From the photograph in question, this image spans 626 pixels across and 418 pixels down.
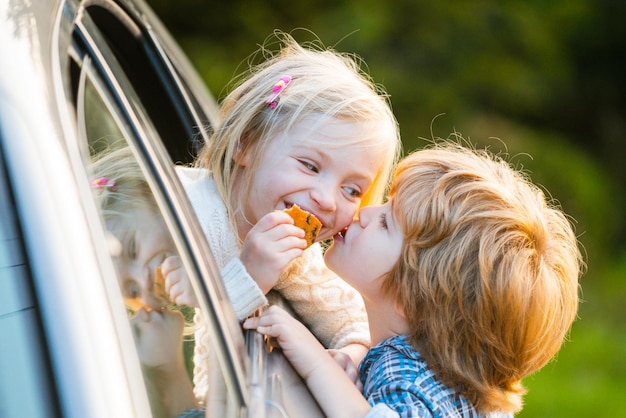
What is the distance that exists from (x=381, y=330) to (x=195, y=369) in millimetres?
883

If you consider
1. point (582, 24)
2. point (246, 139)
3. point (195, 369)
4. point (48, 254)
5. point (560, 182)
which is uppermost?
point (582, 24)

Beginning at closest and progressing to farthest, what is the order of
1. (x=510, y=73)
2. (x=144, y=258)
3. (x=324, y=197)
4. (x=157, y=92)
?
(x=144, y=258) < (x=324, y=197) < (x=157, y=92) < (x=510, y=73)

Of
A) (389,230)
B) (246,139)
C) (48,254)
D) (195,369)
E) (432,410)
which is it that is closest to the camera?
(48,254)

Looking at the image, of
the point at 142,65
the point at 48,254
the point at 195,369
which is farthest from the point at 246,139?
the point at 48,254

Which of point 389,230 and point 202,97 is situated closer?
point 389,230

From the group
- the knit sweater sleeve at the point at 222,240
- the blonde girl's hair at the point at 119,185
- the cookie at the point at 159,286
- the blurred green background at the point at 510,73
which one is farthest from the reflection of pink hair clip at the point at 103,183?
the blurred green background at the point at 510,73

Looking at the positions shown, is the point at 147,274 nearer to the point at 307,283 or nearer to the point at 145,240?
the point at 145,240

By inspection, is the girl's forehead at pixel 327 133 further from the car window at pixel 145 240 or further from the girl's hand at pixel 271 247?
the car window at pixel 145 240

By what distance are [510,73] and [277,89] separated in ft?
24.2

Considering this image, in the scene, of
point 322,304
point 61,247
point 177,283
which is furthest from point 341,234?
point 61,247

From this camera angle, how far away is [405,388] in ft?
6.72

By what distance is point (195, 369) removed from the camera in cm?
152

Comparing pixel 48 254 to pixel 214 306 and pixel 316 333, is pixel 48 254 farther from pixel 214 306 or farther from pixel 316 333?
pixel 316 333

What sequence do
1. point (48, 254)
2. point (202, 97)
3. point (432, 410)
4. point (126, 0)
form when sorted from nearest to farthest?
point (48, 254) → point (432, 410) → point (126, 0) → point (202, 97)
